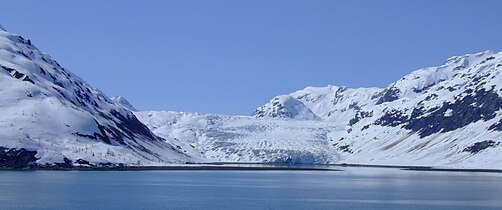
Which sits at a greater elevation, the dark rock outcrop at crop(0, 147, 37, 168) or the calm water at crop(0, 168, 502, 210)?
the dark rock outcrop at crop(0, 147, 37, 168)

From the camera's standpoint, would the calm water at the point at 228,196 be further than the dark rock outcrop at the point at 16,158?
No

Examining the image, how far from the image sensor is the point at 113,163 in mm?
190125

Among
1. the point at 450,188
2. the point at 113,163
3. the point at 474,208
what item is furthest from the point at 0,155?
the point at 474,208

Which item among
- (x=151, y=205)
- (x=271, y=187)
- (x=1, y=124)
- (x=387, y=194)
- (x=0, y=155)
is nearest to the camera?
(x=151, y=205)

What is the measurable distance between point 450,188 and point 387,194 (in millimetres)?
21366

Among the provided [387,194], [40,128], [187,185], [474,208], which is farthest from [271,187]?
[40,128]

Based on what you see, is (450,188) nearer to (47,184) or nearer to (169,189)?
(169,189)

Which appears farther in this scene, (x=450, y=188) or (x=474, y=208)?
(x=450, y=188)

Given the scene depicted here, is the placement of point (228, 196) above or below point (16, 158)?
below

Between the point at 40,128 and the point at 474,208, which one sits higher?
the point at 40,128

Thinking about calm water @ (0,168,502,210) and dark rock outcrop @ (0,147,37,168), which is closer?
calm water @ (0,168,502,210)

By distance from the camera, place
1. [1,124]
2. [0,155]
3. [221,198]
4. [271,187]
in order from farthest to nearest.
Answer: [1,124], [0,155], [271,187], [221,198]

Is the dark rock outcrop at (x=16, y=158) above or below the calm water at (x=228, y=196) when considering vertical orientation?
above

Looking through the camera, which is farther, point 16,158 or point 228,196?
point 16,158
